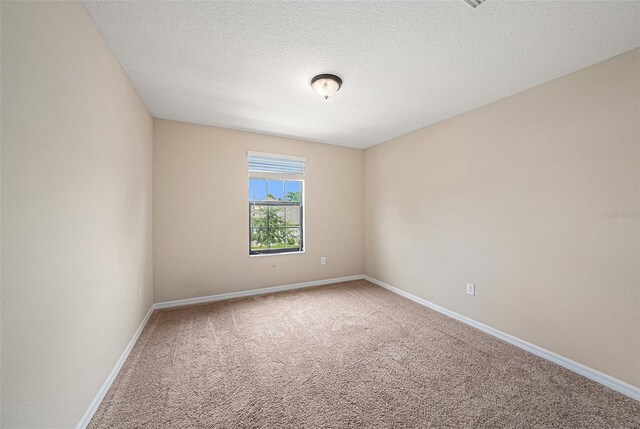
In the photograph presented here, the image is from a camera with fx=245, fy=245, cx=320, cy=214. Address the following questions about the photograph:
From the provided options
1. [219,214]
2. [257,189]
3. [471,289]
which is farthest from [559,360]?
[219,214]

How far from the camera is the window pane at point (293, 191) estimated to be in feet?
13.7

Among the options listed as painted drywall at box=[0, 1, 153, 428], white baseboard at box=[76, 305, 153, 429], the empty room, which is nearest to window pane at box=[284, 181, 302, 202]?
the empty room

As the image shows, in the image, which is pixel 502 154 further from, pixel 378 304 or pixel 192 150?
pixel 192 150

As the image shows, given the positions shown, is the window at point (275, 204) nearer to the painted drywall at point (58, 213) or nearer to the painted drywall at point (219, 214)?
the painted drywall at point (219, 214)

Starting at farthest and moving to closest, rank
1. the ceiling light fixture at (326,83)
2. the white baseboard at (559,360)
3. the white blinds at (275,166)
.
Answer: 1. the white blinds at (275,166)
2. the ceiling light fixture at (326,83)
3. the white baseboard at (559,360)

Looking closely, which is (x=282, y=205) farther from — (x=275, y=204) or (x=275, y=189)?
(x=275, y=189)

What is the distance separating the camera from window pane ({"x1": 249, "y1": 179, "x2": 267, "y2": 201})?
3888 mm

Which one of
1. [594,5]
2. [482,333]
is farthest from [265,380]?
[594,5]

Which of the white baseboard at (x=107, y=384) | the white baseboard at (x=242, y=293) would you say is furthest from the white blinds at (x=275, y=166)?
the white baseboard at (x=107, y=384)

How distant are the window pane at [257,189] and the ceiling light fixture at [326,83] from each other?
1.99 metres

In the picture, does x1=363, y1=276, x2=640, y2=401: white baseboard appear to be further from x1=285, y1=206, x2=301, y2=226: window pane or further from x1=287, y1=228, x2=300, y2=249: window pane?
x1=285, y1=206, x2=301, y2=226: window pane

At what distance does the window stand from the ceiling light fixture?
184 cm

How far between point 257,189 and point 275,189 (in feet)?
0.98

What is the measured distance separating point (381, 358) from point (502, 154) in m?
2.40
